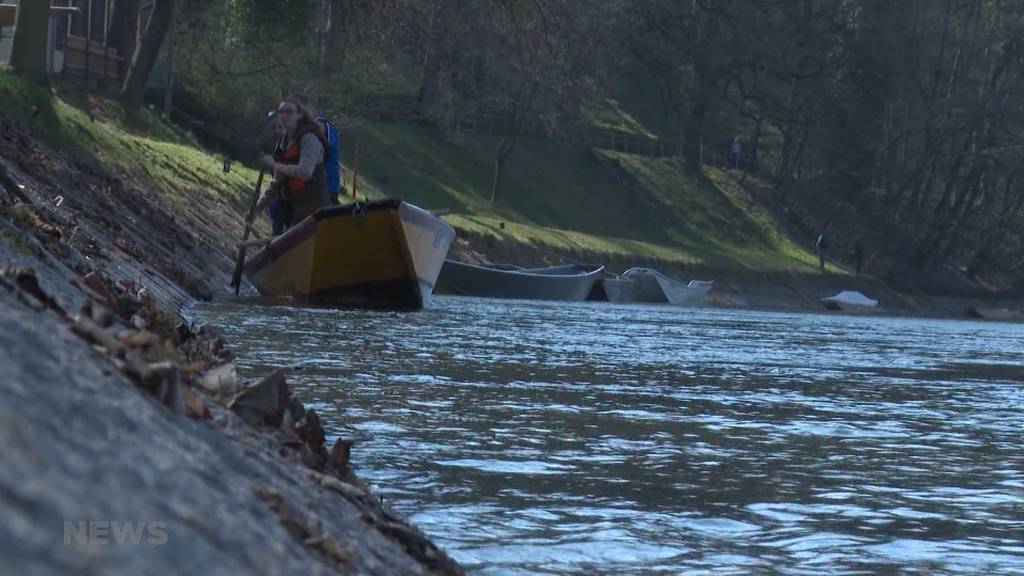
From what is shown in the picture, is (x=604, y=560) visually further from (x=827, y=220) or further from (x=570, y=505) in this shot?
(x=827, y=220)

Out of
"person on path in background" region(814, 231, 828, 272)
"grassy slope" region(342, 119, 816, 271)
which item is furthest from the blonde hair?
"person on path in background" region(814, 231, 828, 272)

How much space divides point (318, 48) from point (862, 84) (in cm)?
3346

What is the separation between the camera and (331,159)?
70.1 feet

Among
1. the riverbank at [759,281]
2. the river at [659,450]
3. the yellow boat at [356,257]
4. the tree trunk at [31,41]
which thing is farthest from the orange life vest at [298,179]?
the riverbank at [759,281]

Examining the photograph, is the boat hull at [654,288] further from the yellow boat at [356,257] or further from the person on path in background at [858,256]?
the person on path in background at [858,256]

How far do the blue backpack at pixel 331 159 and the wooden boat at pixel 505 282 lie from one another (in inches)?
745

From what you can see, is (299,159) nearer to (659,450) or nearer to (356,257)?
(356,257)

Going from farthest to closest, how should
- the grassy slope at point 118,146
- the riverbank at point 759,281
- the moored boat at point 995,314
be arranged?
the moored boat at point 995,314, the riverbank at point 759,281, the grassy slope at point 118,146

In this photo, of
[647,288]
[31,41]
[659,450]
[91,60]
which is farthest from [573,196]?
[659,450]

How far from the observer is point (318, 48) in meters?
57.1

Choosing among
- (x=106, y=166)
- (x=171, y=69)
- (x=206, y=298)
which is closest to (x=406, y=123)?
(x=171, y=69)

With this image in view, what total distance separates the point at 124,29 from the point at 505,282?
1153cm

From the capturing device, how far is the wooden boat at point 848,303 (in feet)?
222

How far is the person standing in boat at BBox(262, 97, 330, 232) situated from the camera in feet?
66.2
